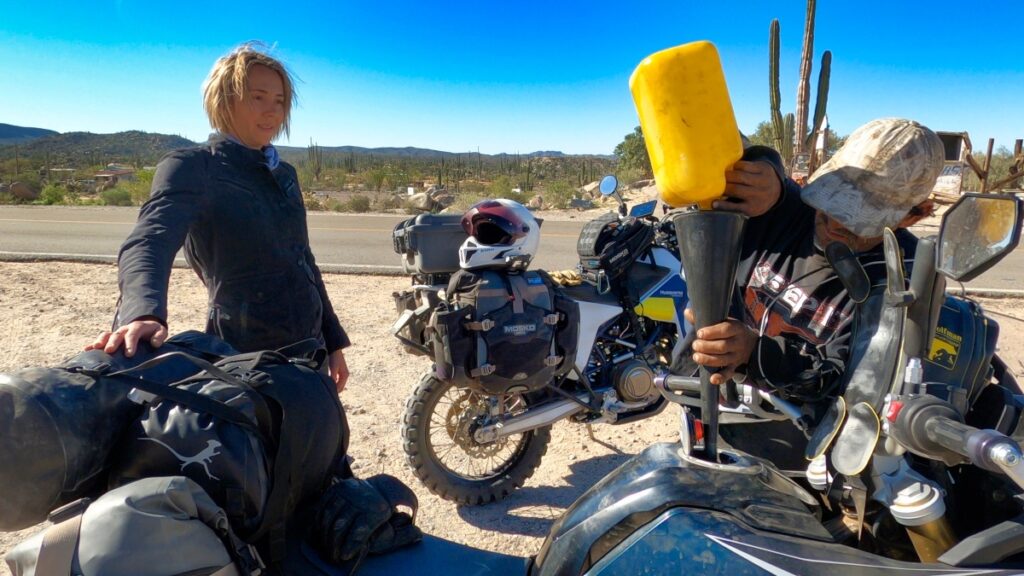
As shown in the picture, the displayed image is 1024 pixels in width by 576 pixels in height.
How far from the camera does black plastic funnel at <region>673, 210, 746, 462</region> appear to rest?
114 centimetres

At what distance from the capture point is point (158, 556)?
3.34ft

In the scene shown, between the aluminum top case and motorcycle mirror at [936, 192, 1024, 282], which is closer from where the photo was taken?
motorcycle mirror at [936, 192, 1024, 282]

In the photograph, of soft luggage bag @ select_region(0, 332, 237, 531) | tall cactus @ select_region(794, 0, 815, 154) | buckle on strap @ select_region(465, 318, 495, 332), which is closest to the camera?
soft luggage bag @ select_region(0, 332, 237, 531)

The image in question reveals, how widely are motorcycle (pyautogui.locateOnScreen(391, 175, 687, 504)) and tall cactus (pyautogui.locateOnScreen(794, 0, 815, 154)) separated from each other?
47.9 ft

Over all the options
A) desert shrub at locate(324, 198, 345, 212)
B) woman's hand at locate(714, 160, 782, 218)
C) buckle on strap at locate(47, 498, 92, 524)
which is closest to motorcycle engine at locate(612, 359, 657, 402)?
woman's hand at locate(714, 160, 782, 218)

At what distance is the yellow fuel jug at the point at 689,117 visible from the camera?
1.10 m

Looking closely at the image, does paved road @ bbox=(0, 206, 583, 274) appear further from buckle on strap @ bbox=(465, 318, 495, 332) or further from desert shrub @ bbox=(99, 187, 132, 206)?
buckle on strap @ bbox=(465, 318, 495, 332)

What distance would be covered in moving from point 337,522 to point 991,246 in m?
1.30

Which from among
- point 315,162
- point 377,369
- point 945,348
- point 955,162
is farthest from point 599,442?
point 315,162

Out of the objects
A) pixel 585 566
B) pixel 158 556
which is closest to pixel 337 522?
pixel 158 556

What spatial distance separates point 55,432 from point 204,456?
23 centimetres

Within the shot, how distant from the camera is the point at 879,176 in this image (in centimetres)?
141

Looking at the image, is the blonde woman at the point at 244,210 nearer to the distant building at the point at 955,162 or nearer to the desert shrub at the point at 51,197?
the distant building at the point at 955,162

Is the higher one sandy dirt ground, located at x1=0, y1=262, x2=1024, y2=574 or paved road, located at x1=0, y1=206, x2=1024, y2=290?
paved road, located at x1=0, y1=206, x2=1024, y2=290
